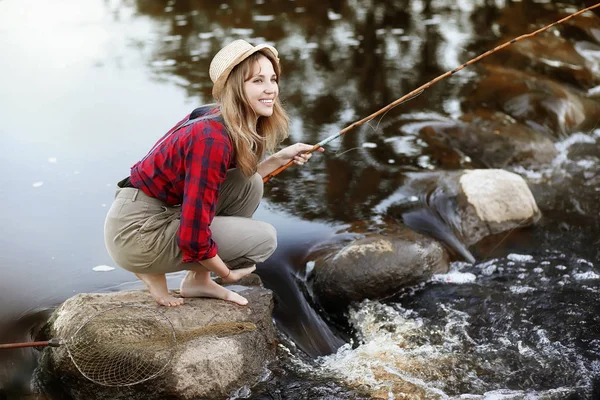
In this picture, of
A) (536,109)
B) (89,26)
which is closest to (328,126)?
(536,109)

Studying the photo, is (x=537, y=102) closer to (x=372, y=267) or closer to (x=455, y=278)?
(x=455, y=278)

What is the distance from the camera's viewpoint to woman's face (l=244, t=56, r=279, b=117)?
3.31 metres

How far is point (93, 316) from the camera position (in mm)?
3645

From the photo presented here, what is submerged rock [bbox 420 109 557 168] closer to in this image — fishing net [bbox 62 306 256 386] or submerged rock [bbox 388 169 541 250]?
submerged rock [bbox 388 169 541 250]

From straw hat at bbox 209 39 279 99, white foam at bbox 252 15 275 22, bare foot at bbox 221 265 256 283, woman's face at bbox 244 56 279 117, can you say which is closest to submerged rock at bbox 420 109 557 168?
bare foot at bbox 221 265 256 283

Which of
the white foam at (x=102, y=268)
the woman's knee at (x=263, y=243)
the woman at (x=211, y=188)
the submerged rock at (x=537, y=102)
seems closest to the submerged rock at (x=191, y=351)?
the woman at (x=211, y=188)

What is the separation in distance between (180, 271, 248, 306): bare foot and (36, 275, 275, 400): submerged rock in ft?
0.11

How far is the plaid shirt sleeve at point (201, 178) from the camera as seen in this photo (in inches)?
124

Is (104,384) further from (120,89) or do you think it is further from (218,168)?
(120,89)

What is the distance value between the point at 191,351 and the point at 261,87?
138cm

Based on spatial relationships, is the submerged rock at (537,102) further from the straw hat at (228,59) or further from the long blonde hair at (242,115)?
the straw hat at (228,59)

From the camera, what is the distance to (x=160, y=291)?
380cm

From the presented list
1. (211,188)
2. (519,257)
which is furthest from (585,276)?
(211,188)

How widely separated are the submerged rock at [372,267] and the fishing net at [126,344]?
3.86ft
